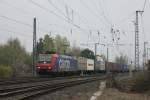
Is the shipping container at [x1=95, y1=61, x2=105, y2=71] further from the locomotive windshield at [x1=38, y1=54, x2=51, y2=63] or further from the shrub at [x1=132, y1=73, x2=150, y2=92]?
the shrub at [x1=132, y1=73, x2=150, y2=92]

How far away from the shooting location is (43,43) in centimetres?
11438

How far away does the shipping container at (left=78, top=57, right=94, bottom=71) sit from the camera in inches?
2522

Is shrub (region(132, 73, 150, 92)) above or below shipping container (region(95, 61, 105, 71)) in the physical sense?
below

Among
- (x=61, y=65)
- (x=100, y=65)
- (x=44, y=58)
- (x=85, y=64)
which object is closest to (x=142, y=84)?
(x=44, y=58)

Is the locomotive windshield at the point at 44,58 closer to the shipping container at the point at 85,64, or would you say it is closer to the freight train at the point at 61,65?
the freight train at the point at 61,65

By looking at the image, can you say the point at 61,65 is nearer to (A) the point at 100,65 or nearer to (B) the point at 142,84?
(B) the point at 142,84

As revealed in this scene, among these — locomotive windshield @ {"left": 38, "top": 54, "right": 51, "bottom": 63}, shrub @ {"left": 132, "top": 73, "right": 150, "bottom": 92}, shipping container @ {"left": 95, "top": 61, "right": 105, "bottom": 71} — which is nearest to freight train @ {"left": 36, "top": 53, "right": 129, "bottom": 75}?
locomotive windshield @ {"left": 38, "top": 54, "right": 51, "bottom": 63}

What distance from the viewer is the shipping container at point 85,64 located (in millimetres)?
64062

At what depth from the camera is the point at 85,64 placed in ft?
222

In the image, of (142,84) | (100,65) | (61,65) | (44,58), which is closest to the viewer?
(142,84)

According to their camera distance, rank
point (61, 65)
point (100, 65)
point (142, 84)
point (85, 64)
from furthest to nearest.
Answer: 1. point (100, 65)
2. point (85, 64)
3. point (61, 65)
4. point (142, 84)

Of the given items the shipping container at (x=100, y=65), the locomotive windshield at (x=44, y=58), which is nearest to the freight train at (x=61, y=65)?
the locomotive windshield at (x=44, y=58)

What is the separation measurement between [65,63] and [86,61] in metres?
17.9

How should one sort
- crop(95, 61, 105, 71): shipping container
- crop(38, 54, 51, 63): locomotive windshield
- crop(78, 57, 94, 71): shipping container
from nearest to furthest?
crop(38, 54, 51, 63): locomotive windshield
crop(78, 57, 94, 71): shipping container
crop(95, 61, 105, 71): shipping container
